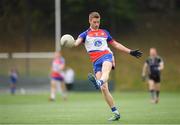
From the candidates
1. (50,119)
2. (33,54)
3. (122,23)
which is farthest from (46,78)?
(50,119)

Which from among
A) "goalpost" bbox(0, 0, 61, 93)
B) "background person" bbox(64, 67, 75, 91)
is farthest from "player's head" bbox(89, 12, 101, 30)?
"background person" bbox(64, 67, 75, 91)

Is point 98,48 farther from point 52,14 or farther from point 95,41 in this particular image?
point 52,14

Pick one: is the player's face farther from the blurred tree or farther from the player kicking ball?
the blurred tree

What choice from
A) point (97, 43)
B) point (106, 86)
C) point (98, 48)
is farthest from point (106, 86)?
point (97, 43)

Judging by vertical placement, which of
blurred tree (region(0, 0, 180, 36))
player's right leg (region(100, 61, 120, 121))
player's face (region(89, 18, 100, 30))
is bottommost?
player's right leg (region(100, 61, 120, 121))

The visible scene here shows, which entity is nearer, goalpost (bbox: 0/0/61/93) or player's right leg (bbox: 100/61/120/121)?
player's right leg (bbox: 100/61/120/121)

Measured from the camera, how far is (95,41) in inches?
561

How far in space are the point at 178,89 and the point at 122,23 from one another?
5.41 metres

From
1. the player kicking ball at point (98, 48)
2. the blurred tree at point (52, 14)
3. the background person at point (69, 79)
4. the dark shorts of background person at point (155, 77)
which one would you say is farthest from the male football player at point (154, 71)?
the background person at point (69, 79)

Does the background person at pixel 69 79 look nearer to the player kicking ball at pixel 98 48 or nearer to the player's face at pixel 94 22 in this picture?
the player kicking ball at pixel 98 48

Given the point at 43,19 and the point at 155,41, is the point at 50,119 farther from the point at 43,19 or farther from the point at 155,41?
the point at 155,41

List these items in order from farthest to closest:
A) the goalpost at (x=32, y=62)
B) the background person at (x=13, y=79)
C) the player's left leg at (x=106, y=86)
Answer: the goalpost at (x=32, y=62), the background person at (x=13, y=79), the player's left leg at (x=106, y=86)

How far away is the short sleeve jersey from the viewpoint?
14.2m

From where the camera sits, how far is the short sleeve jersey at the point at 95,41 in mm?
14227
